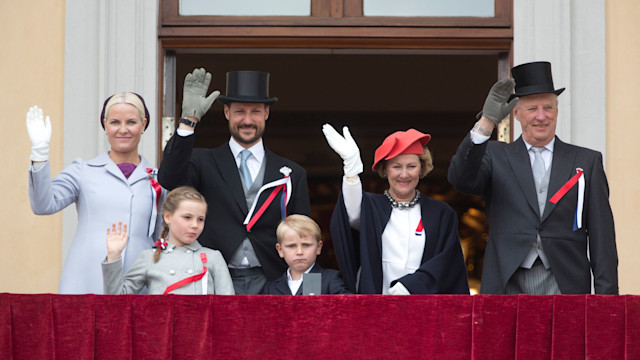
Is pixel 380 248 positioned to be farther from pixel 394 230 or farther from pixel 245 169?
pixel 245 169

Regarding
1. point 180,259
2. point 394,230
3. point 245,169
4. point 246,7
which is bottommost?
point 180,259

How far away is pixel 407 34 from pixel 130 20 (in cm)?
151

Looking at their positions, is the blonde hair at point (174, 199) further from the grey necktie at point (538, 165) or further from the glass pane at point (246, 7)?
the glass pane at point (246, 7)

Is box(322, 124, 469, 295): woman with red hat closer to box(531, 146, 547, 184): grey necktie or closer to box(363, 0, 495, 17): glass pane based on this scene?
box(531, 146, 547, 184): grey necktie

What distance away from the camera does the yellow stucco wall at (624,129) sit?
5191 mm

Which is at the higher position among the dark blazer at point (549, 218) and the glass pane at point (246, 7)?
the glass pane at point (246, 7)

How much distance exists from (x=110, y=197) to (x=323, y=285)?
0.97 m

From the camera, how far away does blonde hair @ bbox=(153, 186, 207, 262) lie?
399 centimetres

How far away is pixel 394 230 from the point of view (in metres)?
4.13

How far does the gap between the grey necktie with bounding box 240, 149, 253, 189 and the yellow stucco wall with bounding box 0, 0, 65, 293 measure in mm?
1311

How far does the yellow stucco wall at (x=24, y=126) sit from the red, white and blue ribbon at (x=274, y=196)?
4.67 ft

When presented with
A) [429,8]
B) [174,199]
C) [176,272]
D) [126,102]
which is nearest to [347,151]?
[174,199]

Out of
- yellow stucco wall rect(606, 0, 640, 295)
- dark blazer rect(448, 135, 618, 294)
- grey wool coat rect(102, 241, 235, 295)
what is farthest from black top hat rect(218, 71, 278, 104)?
yellow stucco wall rect(606, 0, 640, 295)

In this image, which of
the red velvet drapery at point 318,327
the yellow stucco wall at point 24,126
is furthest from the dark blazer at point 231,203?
the yellow stucco wall at point 24,126
